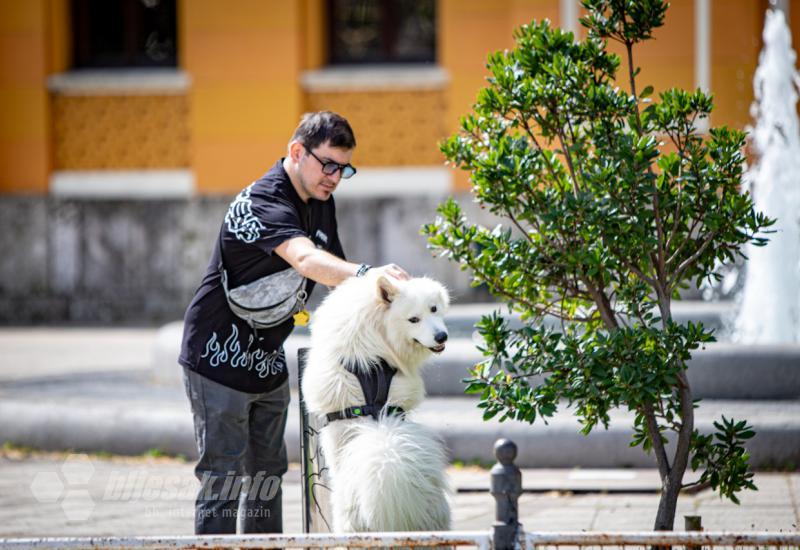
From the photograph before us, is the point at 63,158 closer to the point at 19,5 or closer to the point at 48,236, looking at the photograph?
the point at 48,236

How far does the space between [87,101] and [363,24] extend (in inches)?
172

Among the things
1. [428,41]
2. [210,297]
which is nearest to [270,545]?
[210,297]

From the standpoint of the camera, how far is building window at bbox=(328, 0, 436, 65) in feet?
57.8

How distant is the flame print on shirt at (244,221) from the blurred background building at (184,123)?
11.5m

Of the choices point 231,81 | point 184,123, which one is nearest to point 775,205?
point 231,81

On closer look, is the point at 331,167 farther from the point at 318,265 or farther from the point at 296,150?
the point at 318,265

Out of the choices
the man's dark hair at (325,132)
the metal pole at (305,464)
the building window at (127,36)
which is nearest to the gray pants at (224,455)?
the metal pole at (305,464)

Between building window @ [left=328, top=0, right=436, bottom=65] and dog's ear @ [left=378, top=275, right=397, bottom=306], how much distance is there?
13569 millimetres

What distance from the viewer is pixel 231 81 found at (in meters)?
17.3

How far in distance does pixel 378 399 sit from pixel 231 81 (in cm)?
1353

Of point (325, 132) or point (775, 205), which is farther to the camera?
point (775, 205)

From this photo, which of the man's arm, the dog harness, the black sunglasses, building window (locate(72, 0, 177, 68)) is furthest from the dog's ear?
building window (locate(72, 0, 177, 68))

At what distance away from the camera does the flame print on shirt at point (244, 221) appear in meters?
4.78

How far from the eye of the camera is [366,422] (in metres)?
4.36
